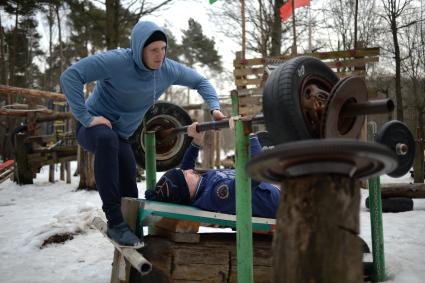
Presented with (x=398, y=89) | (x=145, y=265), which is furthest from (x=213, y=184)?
(x=398, y=89)

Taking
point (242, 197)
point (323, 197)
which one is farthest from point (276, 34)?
point (323, 197)

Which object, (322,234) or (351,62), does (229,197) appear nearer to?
(322,234)

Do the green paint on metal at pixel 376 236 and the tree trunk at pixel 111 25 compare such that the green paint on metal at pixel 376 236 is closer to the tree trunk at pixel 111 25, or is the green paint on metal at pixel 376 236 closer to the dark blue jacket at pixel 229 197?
the dark blue jacket at pixel 229 197

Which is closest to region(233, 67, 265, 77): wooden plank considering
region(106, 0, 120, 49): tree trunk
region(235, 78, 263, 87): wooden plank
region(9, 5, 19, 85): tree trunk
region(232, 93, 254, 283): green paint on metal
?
region(235, 78, 263, 87): wooden plank

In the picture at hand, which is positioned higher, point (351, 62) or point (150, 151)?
point (351, 62)

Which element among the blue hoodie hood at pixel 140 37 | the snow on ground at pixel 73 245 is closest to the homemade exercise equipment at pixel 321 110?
the blue hoodie hood at pixel 140 37

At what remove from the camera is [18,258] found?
13.0 feet

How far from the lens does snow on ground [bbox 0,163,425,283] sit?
3.39 m

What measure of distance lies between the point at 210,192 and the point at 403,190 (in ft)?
14.1

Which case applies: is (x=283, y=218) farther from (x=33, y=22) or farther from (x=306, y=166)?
(x=33, y=22)

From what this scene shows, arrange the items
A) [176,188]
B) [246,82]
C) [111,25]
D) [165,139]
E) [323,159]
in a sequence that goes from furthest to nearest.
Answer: [111,25]
[246,82]
[165,139]
[176,188]
[323,159]

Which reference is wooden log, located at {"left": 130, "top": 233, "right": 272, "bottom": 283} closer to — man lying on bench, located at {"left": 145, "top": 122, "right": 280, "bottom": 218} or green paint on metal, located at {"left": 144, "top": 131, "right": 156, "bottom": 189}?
man lying on bench, located at {"left": 145, "top": 122, "right": 280, "bottom": 218}

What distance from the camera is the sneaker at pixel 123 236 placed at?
8.01ft

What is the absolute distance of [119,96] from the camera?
9.14 feet
